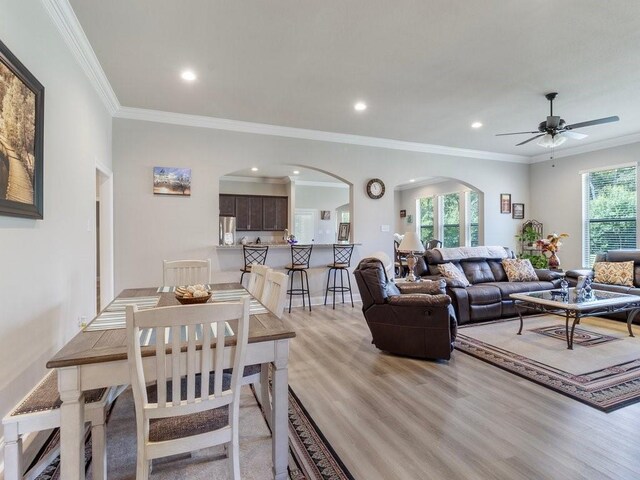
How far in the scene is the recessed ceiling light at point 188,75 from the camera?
11.4 ft

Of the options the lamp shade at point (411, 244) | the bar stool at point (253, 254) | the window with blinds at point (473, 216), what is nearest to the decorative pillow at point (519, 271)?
the lamp shade at point (411, 244)

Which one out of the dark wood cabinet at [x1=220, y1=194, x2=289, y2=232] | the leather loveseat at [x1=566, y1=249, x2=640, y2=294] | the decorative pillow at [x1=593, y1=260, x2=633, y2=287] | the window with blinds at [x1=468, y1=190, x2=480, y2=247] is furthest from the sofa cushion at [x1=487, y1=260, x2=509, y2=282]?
the dark wood cabinet at [x1=220, y1=194, x2=289, y2=232]

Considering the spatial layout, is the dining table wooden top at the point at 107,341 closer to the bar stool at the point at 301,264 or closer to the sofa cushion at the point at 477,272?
the bar stool at the point at 301,264

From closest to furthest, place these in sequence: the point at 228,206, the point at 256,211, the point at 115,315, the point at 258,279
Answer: the point at 115,315
the point at 258,279
the point at 228,206
the point at 256,211

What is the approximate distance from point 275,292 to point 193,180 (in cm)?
326

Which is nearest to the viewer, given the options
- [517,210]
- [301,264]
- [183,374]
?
[183,374]

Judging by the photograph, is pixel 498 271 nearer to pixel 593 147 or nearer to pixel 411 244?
pixel 411 244

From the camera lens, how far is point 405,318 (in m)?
3.31

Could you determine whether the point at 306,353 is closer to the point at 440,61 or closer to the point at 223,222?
the point at 440,61

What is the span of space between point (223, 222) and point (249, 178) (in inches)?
57.1

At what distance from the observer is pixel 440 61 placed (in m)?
3.28

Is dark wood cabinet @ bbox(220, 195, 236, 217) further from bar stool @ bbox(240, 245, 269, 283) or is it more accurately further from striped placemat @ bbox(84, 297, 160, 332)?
striped placemat @ bbox(84, 297, 160, 332)

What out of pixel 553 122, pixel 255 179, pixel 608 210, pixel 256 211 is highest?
pixel 255 179

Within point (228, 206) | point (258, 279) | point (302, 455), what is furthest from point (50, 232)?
point (228, 206)
